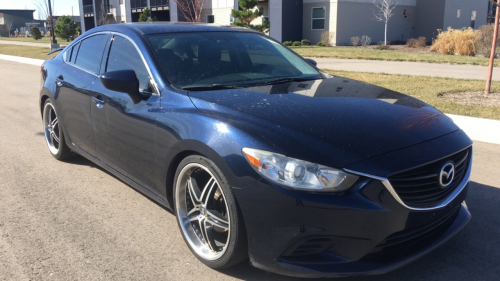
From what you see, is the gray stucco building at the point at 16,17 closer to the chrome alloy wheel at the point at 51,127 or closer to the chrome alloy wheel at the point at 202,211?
the chrome alloy wheel at the point at 51,127

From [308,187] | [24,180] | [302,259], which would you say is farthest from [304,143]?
[24,180]

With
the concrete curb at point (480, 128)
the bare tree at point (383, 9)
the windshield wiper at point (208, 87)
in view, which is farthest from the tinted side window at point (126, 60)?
the bare tree at point (383, 9)

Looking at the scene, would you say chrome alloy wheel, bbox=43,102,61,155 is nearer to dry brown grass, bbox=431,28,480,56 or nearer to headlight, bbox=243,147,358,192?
headlight, bbox=243,147,358,192

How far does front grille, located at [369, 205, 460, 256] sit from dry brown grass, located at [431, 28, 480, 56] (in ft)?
68.1

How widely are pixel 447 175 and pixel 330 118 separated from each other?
0.82 meters

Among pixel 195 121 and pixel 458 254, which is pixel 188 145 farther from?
pixel 458 254

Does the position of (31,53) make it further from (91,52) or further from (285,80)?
(285,80)

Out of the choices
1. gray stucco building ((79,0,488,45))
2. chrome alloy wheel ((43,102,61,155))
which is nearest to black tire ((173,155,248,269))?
chrome alloy wheel ((43,102,61,155))

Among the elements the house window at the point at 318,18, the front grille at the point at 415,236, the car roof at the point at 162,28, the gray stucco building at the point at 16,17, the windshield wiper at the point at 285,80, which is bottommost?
the front grille at the point at 415,236

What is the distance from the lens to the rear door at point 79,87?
4660 millimetres

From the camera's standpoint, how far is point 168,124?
3439mm

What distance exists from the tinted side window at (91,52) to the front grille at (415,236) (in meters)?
3.30

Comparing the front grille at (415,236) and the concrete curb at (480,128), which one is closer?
the front grille at (415,236)

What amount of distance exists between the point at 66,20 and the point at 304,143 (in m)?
51.4
